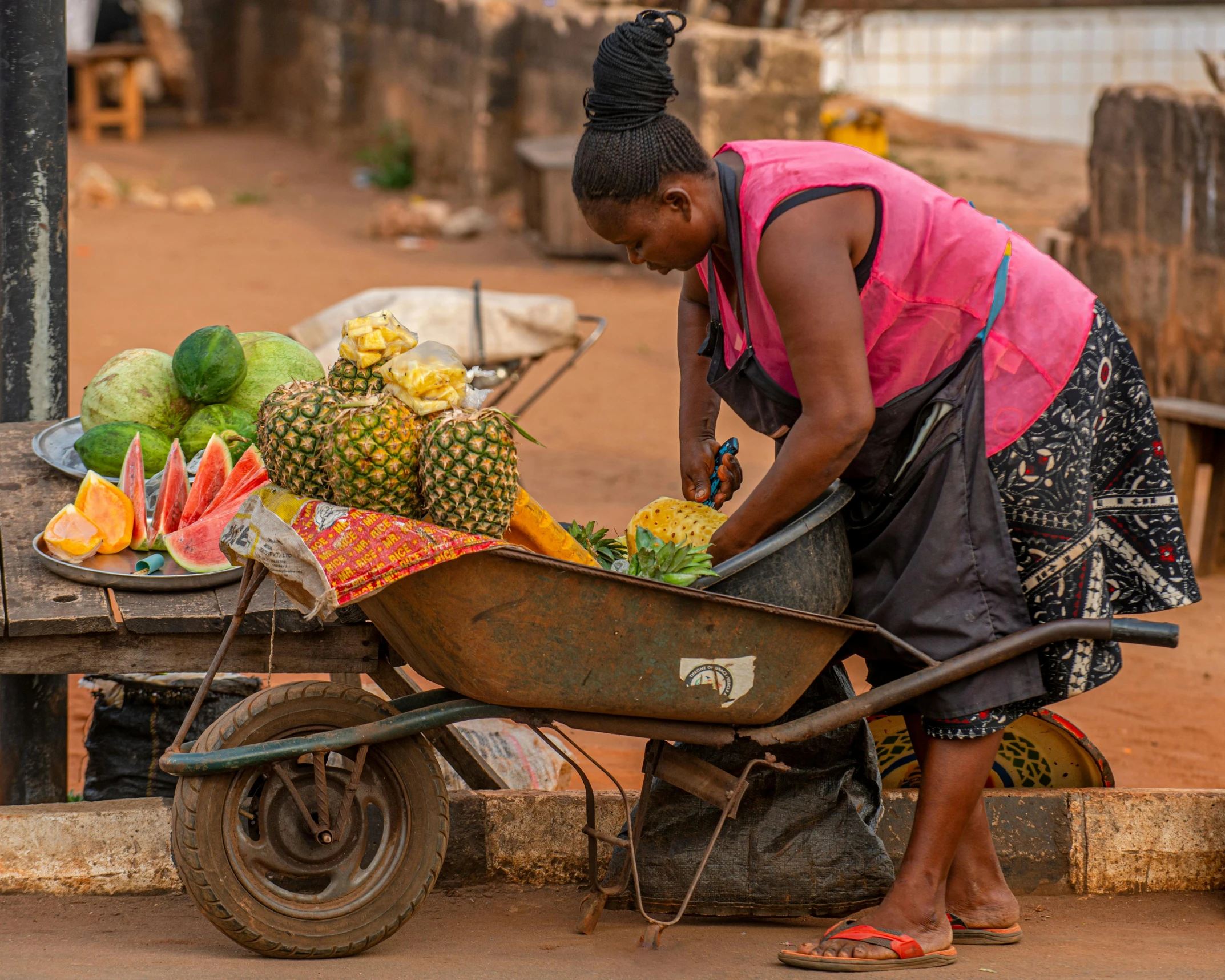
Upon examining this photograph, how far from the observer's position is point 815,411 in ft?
8.38

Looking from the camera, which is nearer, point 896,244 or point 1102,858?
point 896,244

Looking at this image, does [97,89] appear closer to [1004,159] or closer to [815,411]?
[1004,159]

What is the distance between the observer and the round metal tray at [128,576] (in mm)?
2969

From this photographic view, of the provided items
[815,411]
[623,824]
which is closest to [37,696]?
[623,824]

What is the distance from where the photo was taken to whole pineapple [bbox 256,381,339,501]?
2.58 metres

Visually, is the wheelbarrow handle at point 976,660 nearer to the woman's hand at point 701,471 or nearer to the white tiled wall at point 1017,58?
the woman's hand at point 701,471

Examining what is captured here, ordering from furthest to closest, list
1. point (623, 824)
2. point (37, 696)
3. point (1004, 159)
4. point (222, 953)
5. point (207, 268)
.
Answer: point (1004, 159)
point (207, 268)
point (37, 696)
point (623, 824)
point (222, 953)

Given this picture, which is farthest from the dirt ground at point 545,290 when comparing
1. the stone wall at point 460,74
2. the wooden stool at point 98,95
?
the stone wall at point 460,74

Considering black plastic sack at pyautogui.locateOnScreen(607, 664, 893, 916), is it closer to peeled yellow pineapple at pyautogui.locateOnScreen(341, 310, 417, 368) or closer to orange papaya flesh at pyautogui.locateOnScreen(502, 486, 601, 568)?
orange papaya flesh at pyautogui.locateOnScreen(502, 486, 601, 568)

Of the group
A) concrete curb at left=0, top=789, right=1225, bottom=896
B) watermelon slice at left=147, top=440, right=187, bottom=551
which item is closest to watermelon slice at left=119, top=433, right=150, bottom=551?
watermelon slice at left=147, top=440, right=187, bottom=551

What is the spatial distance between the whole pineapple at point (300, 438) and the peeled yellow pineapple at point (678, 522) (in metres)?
0.66

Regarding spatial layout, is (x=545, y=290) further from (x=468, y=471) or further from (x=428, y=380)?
(x=468, y=471)

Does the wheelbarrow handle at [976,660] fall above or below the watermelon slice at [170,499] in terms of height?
below

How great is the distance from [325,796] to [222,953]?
0.41 meters
